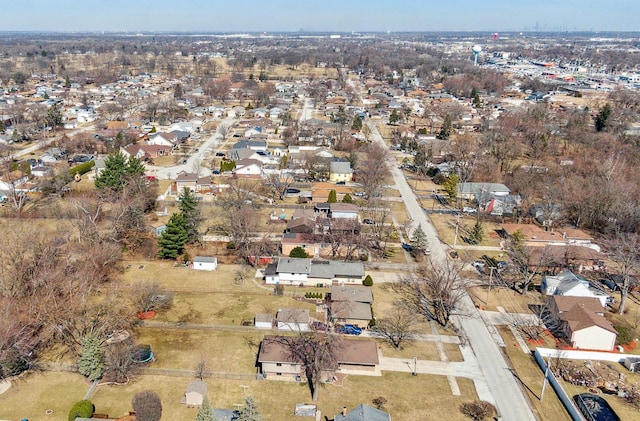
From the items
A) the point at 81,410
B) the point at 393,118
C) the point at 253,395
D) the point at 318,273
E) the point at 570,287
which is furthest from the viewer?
the point at 393,118

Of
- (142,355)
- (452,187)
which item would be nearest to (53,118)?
(452,187)

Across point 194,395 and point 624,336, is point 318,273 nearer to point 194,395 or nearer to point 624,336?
point 194,395

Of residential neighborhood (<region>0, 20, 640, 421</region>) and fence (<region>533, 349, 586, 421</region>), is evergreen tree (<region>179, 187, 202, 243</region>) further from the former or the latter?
fence (<region>533, 349, 586, 421</region>)

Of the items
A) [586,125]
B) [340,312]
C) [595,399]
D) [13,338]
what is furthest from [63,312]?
[586,125]

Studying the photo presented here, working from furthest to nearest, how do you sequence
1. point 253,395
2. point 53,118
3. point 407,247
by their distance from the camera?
point 53,118 → point 407,247 → point 253,395

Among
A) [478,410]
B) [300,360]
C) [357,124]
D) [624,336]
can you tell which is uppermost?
[357,124]

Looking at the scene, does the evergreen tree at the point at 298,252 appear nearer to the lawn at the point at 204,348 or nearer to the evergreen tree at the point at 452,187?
the lawn at the point at 204,348

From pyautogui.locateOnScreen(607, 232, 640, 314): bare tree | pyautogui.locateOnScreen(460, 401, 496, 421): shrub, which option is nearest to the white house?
pyautogui.locateOnScreen(460, 401, 496, 421): shrub
